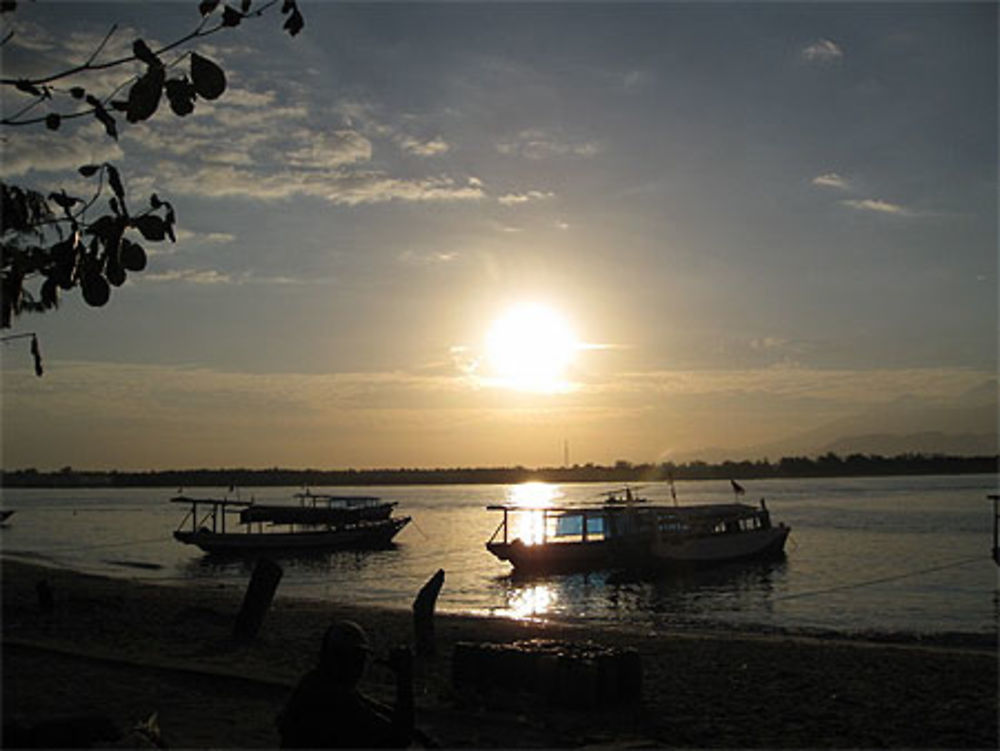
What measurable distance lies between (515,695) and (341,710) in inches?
263

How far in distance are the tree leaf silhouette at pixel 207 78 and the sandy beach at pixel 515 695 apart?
7400mm

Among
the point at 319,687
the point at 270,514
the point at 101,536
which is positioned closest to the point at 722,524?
the point at 270,514

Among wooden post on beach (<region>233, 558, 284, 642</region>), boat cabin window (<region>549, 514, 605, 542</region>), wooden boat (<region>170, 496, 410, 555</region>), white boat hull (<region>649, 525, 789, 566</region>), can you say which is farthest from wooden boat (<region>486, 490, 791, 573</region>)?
wooden post on beach (<region>233, 558, 284, 642</region>)

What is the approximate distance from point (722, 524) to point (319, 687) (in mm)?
46173

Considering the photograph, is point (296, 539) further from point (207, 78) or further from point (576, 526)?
point (207, 78)

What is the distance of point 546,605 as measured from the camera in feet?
120

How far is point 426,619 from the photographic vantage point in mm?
17062

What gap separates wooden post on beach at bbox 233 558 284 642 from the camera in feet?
59.9

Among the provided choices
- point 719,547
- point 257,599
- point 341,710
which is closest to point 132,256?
point 341,710

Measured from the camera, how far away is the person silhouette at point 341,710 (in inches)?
251

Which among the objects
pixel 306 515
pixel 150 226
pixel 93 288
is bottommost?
pixel 306 515

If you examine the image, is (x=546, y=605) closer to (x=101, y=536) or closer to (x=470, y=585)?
(x=470, y=585)

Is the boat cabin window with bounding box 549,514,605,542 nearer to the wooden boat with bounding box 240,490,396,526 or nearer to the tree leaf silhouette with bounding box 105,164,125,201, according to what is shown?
the wooden boat with bounding box 240,490,396,526

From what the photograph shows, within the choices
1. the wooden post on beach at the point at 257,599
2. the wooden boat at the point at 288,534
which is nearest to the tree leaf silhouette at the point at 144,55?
the wooden post on beach at the point at 257,599
